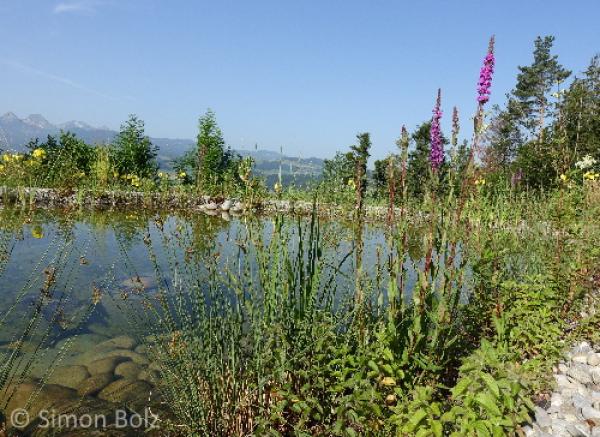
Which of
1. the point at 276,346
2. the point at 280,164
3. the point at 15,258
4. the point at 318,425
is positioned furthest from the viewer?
the point at 15,258

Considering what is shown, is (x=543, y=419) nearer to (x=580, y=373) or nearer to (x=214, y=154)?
(x=580, y=373)

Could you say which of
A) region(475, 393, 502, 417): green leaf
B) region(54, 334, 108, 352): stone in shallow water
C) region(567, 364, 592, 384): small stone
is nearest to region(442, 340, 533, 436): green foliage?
region(475, 393, 502, 417): green leaf

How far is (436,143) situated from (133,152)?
514 inches

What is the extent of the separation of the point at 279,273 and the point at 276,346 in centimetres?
41

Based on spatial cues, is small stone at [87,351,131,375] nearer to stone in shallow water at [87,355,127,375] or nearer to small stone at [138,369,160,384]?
stone in shallow water at [87,355,127,375]

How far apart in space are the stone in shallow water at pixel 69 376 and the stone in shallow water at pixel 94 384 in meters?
0.04

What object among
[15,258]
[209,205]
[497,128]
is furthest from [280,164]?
[497,128]

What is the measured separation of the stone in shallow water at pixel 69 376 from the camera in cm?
297

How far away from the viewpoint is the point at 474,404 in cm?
176

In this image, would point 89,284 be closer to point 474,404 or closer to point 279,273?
point 279,273

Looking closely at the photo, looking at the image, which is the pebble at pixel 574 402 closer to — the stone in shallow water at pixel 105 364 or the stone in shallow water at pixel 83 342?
the stone in shallow water at pixel 105 364

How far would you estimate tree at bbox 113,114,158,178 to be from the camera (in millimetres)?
13483

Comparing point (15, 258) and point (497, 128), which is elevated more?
point (497, 128)

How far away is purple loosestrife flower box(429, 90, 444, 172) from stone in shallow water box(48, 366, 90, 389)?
288 centimetres
